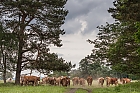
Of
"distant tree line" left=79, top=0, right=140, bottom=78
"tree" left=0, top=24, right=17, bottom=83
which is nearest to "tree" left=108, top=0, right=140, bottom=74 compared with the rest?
"distant tree line" left=79, top=0, right=140, bottom=78

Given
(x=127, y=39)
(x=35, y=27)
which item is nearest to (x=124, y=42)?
(x=127, y=39)

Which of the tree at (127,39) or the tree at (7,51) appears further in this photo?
the tree at (7,51)

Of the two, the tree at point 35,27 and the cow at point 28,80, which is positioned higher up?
the tree at point 35,27

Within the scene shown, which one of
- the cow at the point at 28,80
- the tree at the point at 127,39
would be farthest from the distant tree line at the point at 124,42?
the cow at the point at 28,80

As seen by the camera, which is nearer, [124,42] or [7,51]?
[124,42]

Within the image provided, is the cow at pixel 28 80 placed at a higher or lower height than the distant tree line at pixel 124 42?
lower

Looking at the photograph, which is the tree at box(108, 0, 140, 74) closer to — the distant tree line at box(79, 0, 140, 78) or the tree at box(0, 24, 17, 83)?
the distant tree line at box(79, 0, 140, 78)

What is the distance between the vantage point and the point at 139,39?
17375 millimetres

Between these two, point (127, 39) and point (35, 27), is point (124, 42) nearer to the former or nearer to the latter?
point (127, 39)

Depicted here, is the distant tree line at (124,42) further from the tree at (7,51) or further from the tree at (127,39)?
the tree at (7,51)

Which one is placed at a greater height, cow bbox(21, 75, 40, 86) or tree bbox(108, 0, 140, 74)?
tree bbox(108, 0, 140, 74)

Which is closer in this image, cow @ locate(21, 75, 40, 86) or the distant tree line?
the distant tree line

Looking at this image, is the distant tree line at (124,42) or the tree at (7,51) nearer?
the distant tree line at (124,42)

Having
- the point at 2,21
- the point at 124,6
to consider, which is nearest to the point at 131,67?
the point at 124,6
